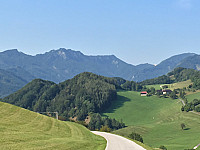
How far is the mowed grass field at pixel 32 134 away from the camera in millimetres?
39781

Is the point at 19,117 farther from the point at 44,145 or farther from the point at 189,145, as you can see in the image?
the point at 189,145

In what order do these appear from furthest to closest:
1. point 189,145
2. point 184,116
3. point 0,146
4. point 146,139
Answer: point 184,116 < point 146,139 < point 189,145 < point 0,146

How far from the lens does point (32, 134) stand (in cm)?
4641

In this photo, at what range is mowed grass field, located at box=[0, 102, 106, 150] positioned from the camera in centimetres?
3978

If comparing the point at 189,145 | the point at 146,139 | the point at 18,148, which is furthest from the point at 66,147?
the point at 146,139

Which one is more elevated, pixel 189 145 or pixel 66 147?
pixel 66 147

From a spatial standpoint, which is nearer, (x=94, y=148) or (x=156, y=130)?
(x=94, y=148)

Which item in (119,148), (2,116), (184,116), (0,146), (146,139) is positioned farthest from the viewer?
(184,116)

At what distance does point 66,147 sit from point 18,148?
828cm

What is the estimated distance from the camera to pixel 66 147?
140 feet

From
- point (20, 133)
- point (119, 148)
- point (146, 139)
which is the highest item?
point (20, 133)

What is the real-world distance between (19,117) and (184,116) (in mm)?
166538

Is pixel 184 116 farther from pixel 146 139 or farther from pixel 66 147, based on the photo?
pixel 66 147

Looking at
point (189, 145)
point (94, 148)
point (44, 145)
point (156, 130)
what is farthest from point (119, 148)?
point (156, 130)
